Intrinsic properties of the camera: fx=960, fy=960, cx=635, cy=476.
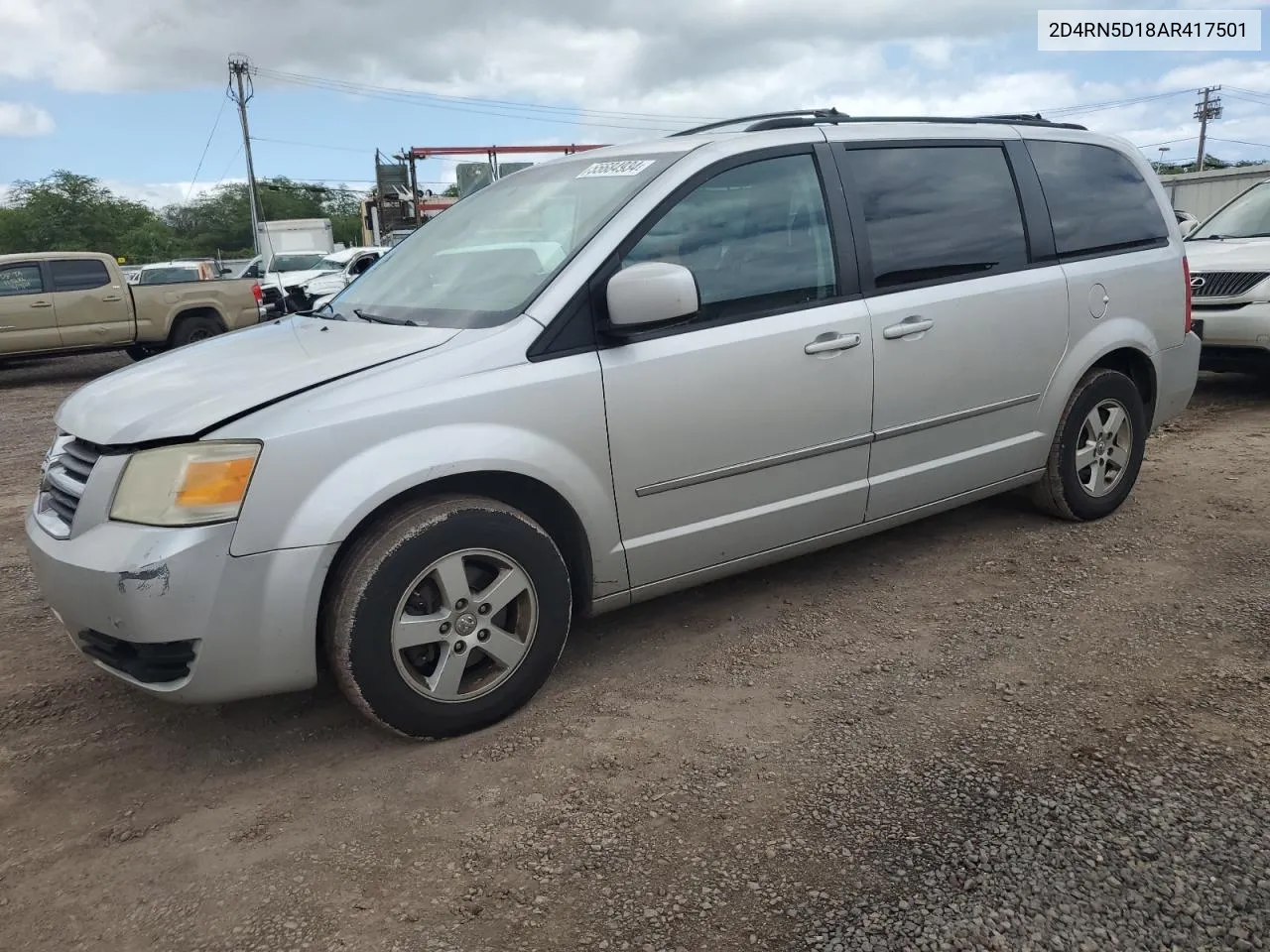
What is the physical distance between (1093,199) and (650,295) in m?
2.63

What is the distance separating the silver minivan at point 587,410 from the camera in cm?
259

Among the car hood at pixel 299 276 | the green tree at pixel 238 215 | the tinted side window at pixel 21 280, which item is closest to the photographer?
the tinted side window at pixel 21 280

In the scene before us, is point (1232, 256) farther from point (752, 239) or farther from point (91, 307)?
point (91, 307)

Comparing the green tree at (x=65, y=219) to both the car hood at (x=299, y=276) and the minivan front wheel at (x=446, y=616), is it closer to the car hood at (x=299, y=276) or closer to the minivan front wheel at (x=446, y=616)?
the car hood at (x=299, y=276)

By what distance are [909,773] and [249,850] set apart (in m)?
1.75

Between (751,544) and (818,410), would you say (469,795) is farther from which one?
(818,410)

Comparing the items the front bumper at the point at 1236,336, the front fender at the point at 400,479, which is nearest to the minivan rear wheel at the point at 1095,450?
the front fender at the point at 400,479

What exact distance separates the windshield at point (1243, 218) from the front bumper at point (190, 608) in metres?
8.36

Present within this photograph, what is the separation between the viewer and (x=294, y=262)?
25016mm

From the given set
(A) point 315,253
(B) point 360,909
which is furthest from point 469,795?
(A) point 315,253

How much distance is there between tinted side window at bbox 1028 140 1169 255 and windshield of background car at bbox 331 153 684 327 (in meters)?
1.93

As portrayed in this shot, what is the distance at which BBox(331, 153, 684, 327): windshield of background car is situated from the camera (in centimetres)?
313

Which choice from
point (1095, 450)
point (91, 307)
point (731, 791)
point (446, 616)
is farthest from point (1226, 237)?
point (91, 307)

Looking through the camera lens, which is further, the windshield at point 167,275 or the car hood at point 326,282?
the car hood at point 326,282
